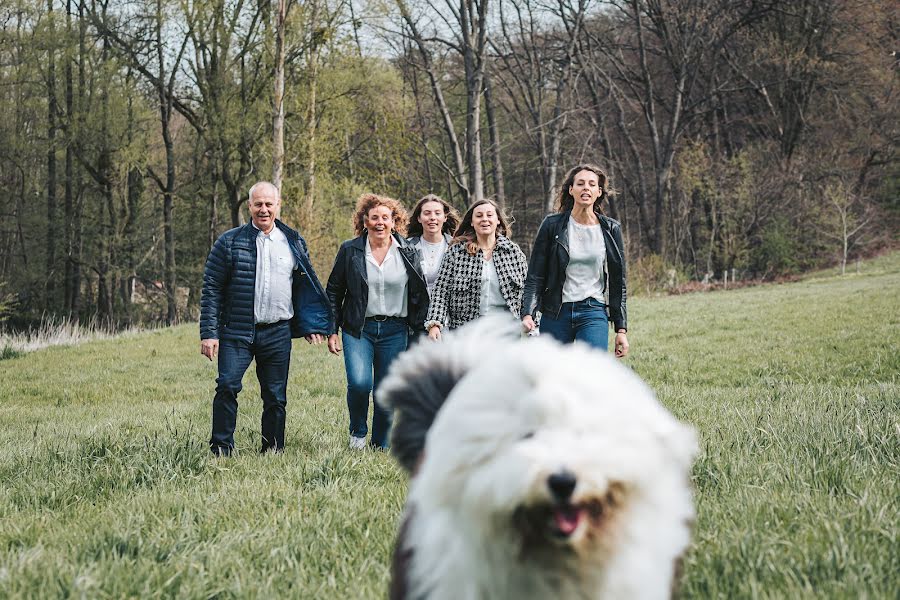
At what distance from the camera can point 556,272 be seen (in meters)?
5.91

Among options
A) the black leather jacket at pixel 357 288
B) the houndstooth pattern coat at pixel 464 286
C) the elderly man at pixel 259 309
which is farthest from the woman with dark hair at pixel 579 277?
the elderly man at pixel 259 309

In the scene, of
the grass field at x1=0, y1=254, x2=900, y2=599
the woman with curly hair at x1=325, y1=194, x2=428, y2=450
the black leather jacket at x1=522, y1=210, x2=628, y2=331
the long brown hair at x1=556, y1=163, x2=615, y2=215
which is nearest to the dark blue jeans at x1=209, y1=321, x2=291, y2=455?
the grass field at x1=0, y1=254, x2=900, y2=599

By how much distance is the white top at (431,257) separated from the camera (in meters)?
6.79

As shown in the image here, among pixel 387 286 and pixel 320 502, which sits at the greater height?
pixel 387 286

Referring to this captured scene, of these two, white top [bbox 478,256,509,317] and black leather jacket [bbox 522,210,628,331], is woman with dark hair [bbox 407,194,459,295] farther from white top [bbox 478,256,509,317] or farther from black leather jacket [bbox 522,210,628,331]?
black leather jacket [bbox 522,210,628,331]

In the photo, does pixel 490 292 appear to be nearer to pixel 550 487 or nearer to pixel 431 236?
pixel 431 236

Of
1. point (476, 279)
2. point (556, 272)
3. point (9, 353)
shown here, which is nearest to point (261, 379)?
point (476, 279)

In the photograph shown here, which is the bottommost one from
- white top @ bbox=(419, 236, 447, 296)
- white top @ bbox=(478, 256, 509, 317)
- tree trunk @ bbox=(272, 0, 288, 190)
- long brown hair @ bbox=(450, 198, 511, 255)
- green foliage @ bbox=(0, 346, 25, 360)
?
green foliage @ bbox=(0, 346, 25, 360)

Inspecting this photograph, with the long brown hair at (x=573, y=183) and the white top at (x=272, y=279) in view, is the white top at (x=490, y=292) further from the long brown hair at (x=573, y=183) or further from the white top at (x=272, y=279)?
the white top at (x=272, y=279)

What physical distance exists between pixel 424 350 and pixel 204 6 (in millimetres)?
25458

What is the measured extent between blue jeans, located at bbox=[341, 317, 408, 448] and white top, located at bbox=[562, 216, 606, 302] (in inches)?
64.9

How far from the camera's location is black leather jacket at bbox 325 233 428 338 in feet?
21.0

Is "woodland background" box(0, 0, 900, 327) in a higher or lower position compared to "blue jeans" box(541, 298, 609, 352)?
higher

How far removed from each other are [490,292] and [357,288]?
1.21 meters
